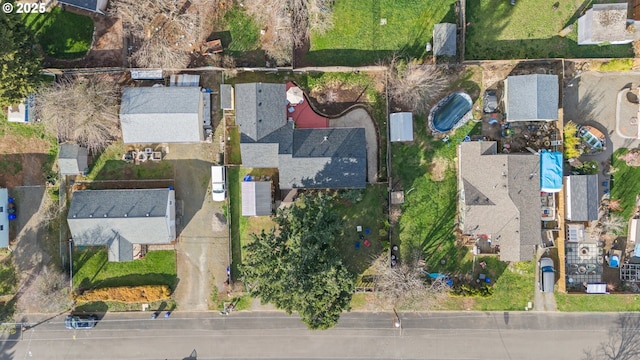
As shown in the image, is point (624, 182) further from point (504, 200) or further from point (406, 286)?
point (406, 286)

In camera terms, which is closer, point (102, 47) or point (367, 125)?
point (367, 125)

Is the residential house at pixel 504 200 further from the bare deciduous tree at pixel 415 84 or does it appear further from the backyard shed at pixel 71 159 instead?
the backyard shed at pixel 71 159

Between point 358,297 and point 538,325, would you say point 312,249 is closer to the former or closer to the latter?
point 358,297

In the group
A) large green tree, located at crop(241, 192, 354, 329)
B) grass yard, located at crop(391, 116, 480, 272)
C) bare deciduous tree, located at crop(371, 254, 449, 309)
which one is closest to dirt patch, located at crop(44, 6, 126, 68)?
large green tree, located at crop(241, 192, 354, 329)

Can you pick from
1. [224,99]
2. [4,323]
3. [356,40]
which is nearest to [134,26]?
[224,99]

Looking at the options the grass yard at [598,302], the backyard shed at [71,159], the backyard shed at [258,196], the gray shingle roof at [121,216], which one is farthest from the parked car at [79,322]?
the grass yard at [598,302]

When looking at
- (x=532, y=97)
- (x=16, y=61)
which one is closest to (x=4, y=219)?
(x=16, y=61)
